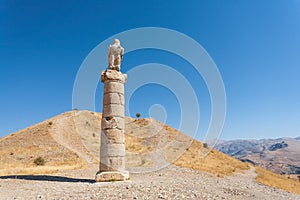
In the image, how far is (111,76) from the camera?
13.8m

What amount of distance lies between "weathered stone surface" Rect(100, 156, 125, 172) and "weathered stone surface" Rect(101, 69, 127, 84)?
4.22 metres

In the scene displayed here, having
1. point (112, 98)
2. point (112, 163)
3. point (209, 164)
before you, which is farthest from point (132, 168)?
point (209, 164)

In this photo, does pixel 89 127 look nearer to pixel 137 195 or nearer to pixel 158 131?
pixel 158 131

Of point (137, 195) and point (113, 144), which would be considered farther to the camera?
point (113, 144)

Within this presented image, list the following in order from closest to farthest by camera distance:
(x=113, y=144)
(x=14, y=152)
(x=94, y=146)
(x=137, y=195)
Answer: (x=137, y=195), (x=113, y=144), (x=14, y=152), (x=94, y=146)

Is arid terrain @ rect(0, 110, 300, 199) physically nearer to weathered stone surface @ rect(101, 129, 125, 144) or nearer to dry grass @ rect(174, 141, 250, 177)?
dry grass @ rect(174, 141, 250, 177)

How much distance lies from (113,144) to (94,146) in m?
19.7

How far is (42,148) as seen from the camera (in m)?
29.7

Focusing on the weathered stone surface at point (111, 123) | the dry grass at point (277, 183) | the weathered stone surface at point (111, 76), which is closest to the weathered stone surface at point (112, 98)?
the weathered stone surface at point (111, 76)

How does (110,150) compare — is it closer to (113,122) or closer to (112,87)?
(113,122)

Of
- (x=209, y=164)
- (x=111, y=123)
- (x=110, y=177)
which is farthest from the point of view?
(x=209, y=164)

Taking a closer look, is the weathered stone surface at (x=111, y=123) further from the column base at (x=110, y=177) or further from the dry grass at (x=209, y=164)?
the dry grass at (x=209, y=164)

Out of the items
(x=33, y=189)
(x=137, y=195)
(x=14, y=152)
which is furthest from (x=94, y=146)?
(x=137, y=195)

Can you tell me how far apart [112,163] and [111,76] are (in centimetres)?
473
